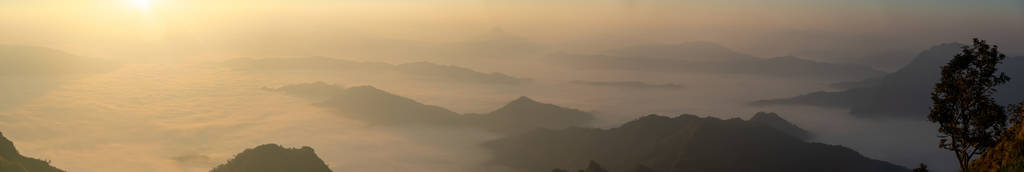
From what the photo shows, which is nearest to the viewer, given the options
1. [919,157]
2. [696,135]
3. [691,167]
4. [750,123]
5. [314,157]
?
[314,157]

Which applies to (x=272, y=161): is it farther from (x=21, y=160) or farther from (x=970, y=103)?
(x=970, y=103)

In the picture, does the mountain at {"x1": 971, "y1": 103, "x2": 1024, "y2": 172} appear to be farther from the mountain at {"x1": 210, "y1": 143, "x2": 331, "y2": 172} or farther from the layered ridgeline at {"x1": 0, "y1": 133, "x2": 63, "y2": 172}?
the layered ridgeline at {"x1": 0, "y1": 133, "x2": 63, "y2": 172}

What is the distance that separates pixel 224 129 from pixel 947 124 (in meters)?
199

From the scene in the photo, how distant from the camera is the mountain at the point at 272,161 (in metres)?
76.5

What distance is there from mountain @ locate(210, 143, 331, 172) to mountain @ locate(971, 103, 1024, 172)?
72.1 m

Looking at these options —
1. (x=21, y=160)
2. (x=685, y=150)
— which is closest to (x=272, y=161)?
(x=21, y=160)

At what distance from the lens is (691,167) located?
113688 millimetres

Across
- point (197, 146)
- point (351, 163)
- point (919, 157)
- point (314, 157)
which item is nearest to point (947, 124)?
point (314, 157)

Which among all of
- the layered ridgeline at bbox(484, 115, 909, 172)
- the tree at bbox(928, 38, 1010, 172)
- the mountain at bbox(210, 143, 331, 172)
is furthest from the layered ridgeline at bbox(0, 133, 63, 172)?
the layered ridgeline at bbox(484, 115, 909, 172)

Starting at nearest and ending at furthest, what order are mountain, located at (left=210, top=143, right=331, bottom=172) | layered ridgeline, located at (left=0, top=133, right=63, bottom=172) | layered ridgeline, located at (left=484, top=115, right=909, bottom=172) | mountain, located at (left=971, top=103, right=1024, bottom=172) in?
mountain, located at (left=971, top=103, right=1024, bottom=172) → layered ridgeline, located at (left=0, top=133, right=63, bottom=172) → mountain, located at (left=210, top=143, right=331, bottom=172) → layered ridgeline, located at (left=484, top=115, right=909, bottom=172)

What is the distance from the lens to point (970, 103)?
26172 mm

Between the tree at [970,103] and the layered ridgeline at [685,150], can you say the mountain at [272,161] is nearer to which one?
the layered ridgeline at [685,150]

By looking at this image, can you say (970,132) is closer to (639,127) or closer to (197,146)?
(639,127)

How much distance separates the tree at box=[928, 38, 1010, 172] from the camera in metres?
25.4
